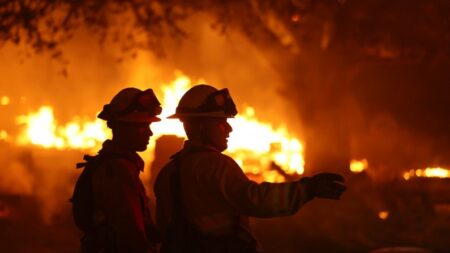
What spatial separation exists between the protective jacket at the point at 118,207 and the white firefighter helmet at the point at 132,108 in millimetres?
231

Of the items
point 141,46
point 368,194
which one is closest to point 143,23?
point 141,46

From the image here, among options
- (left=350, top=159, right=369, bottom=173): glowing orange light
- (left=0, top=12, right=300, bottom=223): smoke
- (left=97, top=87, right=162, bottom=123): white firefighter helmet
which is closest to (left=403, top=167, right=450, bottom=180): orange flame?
(left=350, top=159, right=369, bottom=173): glowing orange light

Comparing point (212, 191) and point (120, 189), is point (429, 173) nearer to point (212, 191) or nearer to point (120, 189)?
point (120, 189)

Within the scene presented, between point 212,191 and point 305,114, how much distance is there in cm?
1291

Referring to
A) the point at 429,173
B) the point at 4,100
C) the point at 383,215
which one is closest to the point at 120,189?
the point at 383,215

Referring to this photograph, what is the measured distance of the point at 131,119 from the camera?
14.2 feet

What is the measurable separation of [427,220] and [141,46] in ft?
21.6

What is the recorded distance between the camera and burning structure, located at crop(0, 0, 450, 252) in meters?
12.4

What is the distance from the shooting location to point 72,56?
1126 inches

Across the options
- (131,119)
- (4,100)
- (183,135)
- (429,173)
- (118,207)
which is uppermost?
(4,100)

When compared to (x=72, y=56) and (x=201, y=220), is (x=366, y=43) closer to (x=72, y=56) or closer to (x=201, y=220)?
(x=201, y=220)

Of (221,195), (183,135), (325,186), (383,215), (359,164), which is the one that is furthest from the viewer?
(359,164)

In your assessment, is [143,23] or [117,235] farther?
[143,23]

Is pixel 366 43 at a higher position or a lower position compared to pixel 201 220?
higher
